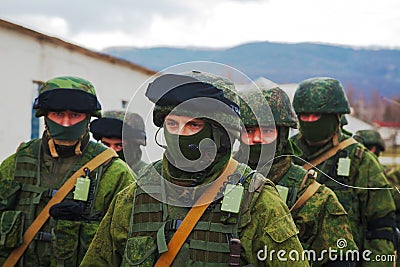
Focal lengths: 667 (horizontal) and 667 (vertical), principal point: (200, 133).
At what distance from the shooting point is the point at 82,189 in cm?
446

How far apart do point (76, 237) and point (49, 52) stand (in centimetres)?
721

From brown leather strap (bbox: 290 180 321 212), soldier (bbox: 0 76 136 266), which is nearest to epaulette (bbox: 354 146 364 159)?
brown leather strap (bbox: 290 180 321 212)

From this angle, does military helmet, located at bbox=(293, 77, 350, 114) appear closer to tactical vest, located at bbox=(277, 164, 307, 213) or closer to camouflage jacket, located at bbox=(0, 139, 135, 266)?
tactical vest, located at bbox=(277, 164, 307, 213)

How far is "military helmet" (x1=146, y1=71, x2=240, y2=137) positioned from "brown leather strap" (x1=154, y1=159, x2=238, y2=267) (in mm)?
277

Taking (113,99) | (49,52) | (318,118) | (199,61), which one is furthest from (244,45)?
(199,61)

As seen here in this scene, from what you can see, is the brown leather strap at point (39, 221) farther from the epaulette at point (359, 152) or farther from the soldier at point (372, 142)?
the soldier at point (372, 142)

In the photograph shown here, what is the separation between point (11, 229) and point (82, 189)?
53 cm

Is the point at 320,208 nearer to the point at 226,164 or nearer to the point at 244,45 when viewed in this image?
the point at 226,164

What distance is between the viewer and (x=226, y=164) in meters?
3.12

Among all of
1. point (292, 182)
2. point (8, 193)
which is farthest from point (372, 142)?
point (8, 193)

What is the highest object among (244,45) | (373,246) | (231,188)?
(244,45)

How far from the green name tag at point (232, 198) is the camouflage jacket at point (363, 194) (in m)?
2.59

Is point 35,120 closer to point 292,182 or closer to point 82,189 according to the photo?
point 82,189

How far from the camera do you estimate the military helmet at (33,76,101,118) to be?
15.0 feet
